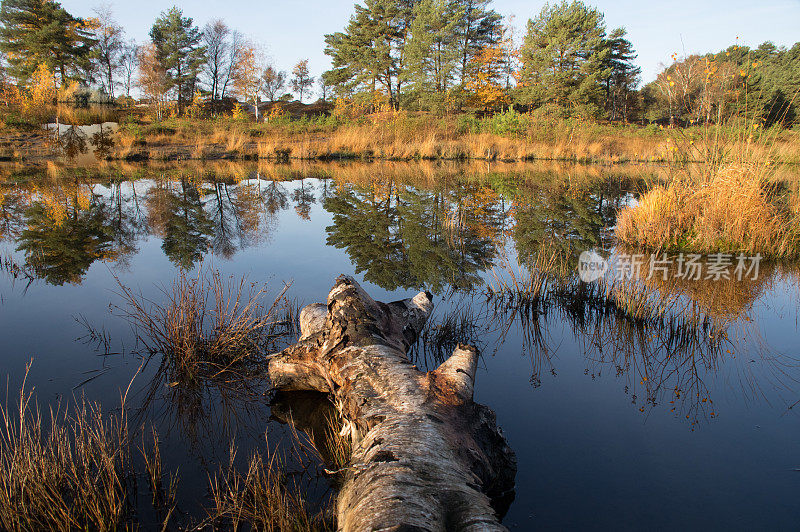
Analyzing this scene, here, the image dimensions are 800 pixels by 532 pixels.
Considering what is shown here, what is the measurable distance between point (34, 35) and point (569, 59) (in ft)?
127

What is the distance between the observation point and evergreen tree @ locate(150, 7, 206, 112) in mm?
39188

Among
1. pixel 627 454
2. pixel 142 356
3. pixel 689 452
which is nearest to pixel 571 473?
pixel 627 454

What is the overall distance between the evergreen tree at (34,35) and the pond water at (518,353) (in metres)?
31.3

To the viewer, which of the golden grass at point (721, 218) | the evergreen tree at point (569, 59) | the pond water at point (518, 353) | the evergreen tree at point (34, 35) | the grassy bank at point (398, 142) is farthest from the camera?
the evergreen tree at point (569, 59)

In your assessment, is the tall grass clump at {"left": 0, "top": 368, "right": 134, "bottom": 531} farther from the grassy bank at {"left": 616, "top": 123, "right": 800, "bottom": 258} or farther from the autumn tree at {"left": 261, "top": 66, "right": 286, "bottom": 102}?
the autumn tree at {"left": 261, "top": 66, "right": 286, "bottom": 102}

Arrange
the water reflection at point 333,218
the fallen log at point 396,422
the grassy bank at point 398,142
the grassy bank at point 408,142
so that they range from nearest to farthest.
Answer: the fallen log at point 396,422 < the water reflection at point 333,218 < the grassy bank at point 398,142 < the grassy bank at point 408,142

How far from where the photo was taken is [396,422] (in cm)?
243

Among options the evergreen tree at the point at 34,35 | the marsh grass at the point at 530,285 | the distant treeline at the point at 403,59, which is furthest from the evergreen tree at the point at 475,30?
the marsh grass at the point at 530,285

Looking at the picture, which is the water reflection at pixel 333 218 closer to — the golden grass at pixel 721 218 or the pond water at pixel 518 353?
the pond water at pixel 518 353

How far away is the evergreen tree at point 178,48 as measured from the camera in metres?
39.2

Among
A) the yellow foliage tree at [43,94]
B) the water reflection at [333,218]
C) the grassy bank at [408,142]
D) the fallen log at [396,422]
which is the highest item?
the yellow foliage tree at [43,94]

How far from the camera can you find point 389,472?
6.63ft

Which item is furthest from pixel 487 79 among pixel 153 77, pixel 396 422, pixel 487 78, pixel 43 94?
pixel 396 422

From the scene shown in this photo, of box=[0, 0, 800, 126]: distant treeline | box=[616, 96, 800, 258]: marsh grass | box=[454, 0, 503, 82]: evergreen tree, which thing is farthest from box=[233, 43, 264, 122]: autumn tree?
box=[616, 96, 800, 258]: marsh grass
